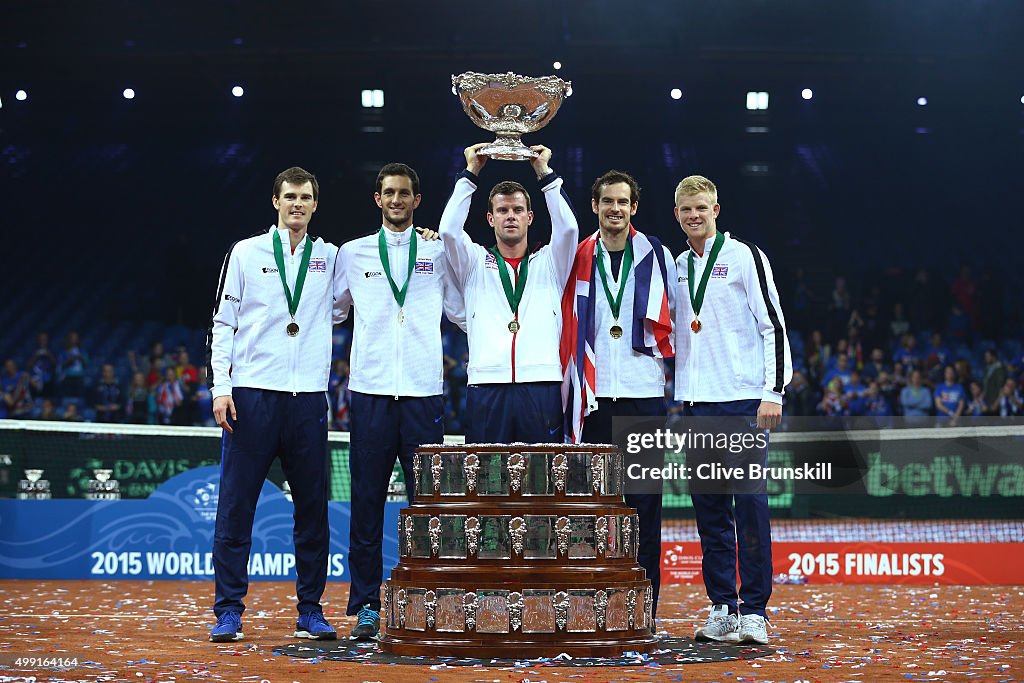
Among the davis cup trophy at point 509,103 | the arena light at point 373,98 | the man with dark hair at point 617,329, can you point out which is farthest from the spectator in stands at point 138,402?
the davis cup trophy at point 509,103

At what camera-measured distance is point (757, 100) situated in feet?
57.0

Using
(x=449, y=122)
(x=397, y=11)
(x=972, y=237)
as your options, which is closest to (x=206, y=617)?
(x=397, y=11)

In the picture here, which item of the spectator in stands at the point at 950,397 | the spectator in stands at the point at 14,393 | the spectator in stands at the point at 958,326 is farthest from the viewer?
the spectator in stands at the point at 958,326

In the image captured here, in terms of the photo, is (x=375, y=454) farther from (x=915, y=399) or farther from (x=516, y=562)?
(x=915, y=399)

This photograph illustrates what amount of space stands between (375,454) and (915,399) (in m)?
11.4

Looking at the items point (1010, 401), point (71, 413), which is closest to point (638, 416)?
point (1010, 401)

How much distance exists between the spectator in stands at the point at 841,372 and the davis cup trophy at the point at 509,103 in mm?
11157

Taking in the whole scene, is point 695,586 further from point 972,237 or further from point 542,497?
point 972,237

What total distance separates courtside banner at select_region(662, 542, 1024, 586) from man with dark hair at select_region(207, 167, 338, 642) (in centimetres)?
451

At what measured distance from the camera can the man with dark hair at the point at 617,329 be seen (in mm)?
5965

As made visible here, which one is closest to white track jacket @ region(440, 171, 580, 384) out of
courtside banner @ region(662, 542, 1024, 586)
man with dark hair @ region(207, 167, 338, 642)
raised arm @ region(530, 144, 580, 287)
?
raised arm @ region(530, 144, 580, 287)

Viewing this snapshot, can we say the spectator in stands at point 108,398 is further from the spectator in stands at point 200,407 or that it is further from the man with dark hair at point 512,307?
the man with dark hair at point 512,307

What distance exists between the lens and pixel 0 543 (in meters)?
10.1

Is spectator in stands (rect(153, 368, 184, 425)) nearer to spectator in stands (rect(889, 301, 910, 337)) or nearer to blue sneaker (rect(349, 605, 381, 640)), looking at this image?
spectator in stands (rect(889, 301, 910, 337))
